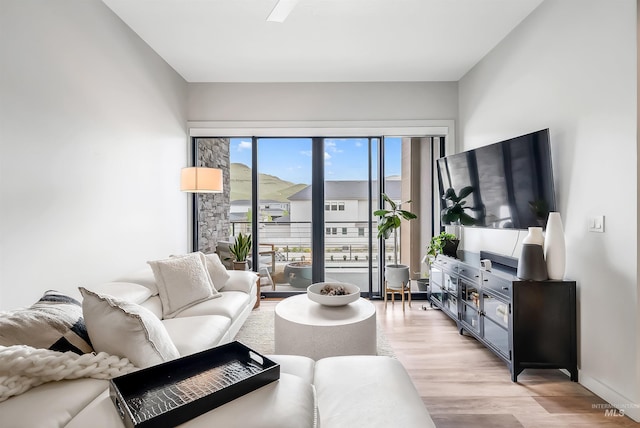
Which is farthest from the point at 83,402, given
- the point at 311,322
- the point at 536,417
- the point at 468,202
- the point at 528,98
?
the point at 528,98

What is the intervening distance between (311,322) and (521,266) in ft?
5.07

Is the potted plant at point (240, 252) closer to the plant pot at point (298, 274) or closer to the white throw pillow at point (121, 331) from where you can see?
the plant pot at point (298, 274)

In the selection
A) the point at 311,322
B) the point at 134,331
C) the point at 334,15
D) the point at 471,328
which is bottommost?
the point at 471,328

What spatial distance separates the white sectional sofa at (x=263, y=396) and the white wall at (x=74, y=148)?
89 centimetres

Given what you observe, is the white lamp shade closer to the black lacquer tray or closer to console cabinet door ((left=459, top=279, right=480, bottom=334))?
the black lacquer tray

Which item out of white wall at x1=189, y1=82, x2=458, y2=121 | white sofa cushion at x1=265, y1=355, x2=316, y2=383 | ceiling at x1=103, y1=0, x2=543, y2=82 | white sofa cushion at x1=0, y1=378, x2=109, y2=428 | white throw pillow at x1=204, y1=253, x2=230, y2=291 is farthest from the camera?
white wall at x1=189, y1=82, x2=458, y2=121

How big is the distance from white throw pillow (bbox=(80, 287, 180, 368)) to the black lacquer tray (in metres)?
0.12

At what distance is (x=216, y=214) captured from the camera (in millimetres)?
4320

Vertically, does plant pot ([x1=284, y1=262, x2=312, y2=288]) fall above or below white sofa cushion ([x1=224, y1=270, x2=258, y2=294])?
below

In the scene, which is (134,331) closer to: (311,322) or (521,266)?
(311,322)

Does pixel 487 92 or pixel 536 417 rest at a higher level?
pixel 487 92

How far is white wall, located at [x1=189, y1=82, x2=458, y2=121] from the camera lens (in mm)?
4016

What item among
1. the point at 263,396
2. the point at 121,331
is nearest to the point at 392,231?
the point at 263,396

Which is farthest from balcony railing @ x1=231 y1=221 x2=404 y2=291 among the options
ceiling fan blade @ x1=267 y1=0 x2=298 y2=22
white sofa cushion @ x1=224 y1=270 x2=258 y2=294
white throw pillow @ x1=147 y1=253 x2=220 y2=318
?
ceiling fan blade @ x1=267 y1=0 x2=298 y2=22
